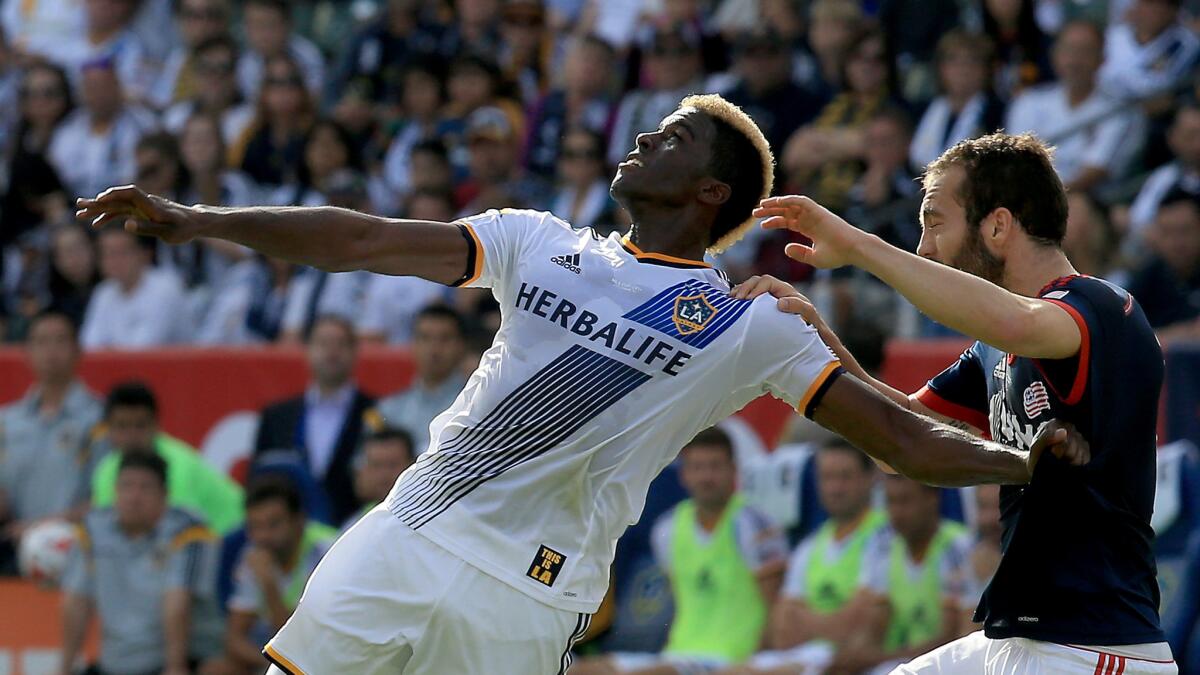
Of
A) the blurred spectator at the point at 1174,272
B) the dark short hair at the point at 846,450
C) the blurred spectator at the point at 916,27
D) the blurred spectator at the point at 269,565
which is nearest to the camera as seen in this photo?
the dark short hair at the point at 846,450

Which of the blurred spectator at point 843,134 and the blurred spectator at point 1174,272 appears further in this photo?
the blurred spectator at point 843,134

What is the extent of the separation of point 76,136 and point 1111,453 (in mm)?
12699

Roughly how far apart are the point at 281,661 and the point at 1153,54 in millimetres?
8280

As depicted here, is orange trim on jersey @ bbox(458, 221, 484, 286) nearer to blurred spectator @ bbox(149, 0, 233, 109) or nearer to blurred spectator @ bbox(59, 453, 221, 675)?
blurred spectator @ bbox(59, 453, 221, 675)

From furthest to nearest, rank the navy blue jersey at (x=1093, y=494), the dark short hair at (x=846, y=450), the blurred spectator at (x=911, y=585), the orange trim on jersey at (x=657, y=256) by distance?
the dark short hair at (x=846, y=450)
the blurred spectator at (x=911, y=585)
the orange trim on jersey at (x=657, y=256)
the navy blue jersey at (x=1093, y=494)

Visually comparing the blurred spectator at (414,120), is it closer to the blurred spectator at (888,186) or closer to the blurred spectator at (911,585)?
the blurred spectator at (888,186)

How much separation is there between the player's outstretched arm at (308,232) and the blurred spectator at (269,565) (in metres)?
5.44

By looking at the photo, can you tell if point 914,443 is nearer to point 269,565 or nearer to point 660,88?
point 269,565

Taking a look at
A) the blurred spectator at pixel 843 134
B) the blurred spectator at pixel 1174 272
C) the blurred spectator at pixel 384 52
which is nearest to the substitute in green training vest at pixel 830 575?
the blurred spectator at pixel 1174 272

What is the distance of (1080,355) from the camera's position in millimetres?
4855

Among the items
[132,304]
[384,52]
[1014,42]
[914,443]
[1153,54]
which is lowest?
[914,443]

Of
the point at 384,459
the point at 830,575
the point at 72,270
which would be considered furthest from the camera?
the point at 72,270

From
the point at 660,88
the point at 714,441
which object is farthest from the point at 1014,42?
the point at 714,441

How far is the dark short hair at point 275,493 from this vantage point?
33.8 feet
